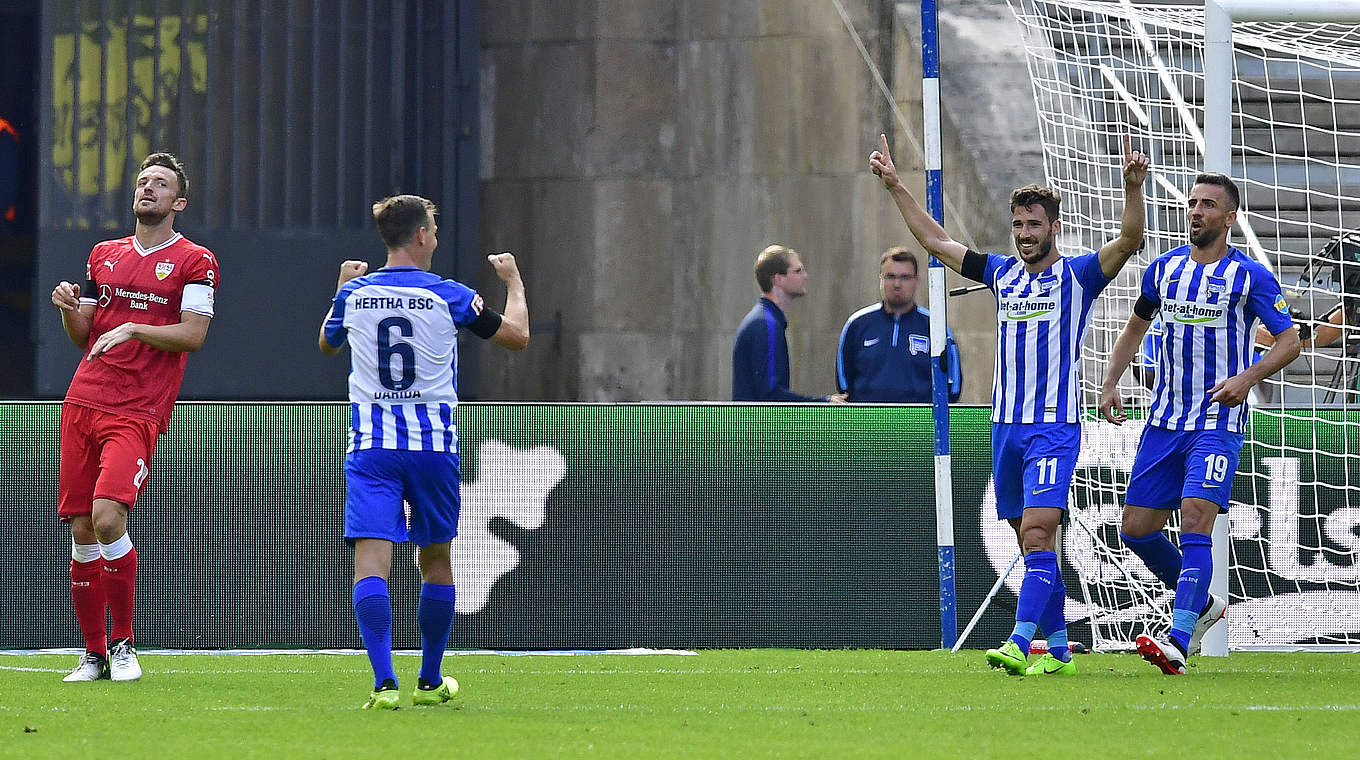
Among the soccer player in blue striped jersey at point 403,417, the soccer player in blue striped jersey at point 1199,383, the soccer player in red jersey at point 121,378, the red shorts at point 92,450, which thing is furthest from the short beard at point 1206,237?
the red shorts at point 92,450

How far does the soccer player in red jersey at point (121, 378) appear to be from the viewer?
712cm

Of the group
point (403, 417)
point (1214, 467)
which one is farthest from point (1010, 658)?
point (403, 417)

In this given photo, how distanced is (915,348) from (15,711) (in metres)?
5.36

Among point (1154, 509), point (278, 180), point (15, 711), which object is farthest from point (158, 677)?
point (278, 180)

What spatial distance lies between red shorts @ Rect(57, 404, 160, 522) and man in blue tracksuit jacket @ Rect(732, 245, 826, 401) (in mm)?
3968

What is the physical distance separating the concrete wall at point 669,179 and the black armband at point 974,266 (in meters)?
6.61

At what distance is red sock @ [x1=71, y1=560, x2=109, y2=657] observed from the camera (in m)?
7.15

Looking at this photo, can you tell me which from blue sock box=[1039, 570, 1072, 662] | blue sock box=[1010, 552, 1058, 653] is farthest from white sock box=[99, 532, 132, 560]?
blue sock box=[1039, 570, 1072, 662]

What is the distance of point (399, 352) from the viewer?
6.06 meters

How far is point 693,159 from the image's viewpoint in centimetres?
1495

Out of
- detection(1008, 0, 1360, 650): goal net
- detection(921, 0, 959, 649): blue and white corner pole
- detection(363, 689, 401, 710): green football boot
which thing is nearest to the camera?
detection(363, 689, 401, 710): green football boot

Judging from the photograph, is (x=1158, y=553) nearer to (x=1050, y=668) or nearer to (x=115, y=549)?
(x=1050, y=668)

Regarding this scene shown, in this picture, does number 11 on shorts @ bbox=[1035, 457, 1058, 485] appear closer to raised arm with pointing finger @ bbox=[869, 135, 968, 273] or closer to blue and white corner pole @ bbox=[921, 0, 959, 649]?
raised arm with pointing finger @ bbox=[869, 135, 968, 273]

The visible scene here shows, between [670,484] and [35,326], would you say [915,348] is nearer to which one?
[670,484]
